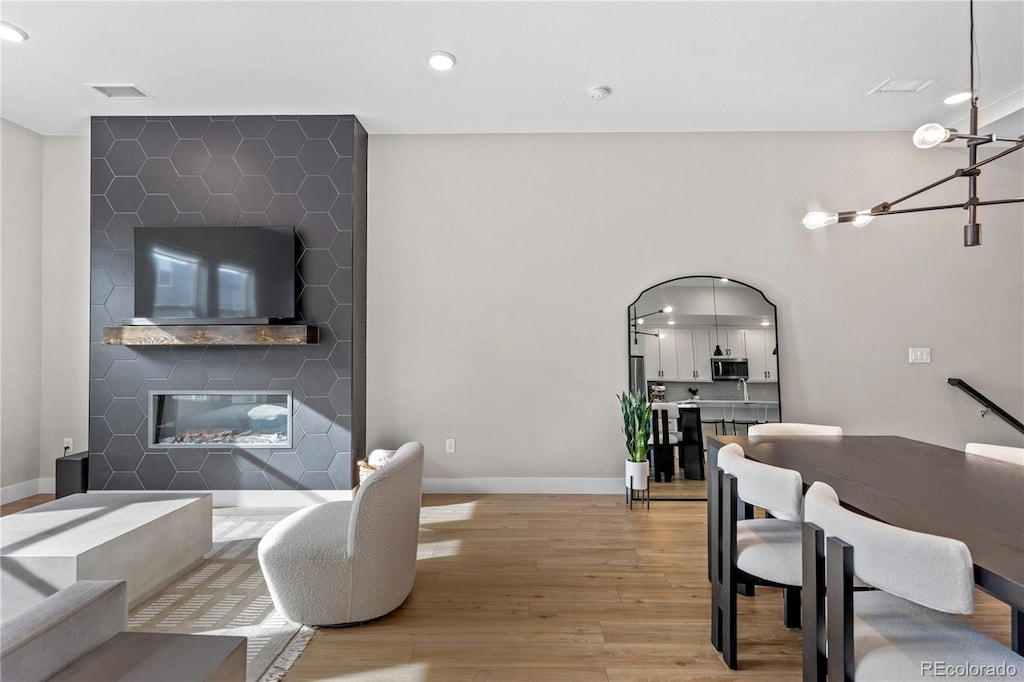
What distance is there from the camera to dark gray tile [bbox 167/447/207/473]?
3750 millimetres

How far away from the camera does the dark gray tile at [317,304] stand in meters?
3.74

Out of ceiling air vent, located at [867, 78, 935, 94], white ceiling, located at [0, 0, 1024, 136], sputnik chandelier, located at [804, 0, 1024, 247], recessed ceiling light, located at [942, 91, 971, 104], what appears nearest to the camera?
sputnik chandelier, located at [804, 0, 1024, 247]

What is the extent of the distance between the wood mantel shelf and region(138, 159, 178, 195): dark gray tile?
3.35ft

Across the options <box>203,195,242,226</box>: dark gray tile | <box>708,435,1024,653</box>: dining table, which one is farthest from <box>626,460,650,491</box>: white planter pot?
<box>203,195,242,226</box>: dark gray tile

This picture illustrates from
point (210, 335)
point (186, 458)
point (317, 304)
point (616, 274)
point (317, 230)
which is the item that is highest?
point (317, 230)

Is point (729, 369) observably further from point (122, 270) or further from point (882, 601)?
point (122, 270)

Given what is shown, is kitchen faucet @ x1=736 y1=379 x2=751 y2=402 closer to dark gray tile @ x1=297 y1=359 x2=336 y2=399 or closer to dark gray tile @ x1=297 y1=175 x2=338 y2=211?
dark gray tile @ x1=297 y1=359 x2=336 y2=399

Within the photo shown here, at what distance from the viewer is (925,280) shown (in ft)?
13.1

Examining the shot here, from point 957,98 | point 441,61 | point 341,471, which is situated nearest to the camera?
point 441,61

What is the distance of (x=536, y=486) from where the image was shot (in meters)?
3.98

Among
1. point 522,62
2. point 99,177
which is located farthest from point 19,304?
point 522,62

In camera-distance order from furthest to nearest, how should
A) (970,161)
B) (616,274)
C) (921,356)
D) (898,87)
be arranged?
1. (616,274)
2. (921,356)
3. (898,87)
4. (970,161)

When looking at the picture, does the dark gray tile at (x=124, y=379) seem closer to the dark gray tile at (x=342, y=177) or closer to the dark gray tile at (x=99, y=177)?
the dark gray tile at (x=99, y=177)

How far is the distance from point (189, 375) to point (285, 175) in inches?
62.5
